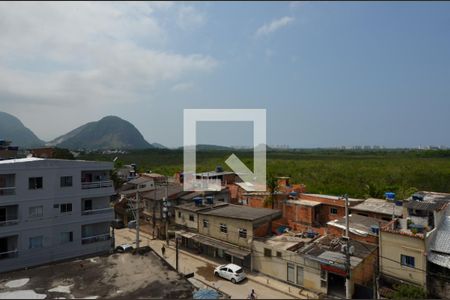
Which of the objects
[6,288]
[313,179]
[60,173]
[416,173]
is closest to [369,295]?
[6,288]

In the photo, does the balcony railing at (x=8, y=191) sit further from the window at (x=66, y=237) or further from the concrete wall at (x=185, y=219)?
the concrete wall at (x=185, y=219)

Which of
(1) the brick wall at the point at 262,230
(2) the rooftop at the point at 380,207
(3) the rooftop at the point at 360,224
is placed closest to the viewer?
(3) the rooftop at the point at 360,224

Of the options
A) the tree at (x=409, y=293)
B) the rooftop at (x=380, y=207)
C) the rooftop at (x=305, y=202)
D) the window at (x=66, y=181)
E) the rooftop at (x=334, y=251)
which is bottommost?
the tree at (x=409, y=293)

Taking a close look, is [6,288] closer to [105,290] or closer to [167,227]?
[105,290]

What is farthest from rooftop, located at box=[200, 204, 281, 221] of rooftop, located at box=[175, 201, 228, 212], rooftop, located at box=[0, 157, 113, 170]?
rooftop, located at box=[0, 157, 113, 170]

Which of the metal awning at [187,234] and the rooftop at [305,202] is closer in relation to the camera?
the metal awning at [187,234]

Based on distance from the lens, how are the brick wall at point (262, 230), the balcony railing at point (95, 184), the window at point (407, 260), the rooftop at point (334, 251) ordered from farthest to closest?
the balcony railing at point (95, 184) < the brick wall at point (262, 230) < the rooftop at point (334, 251) < the window at point (407, 260)

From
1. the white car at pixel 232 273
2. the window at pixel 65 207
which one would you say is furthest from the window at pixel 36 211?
the white car at pixel 232 273

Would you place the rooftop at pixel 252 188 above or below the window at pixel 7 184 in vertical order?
below
